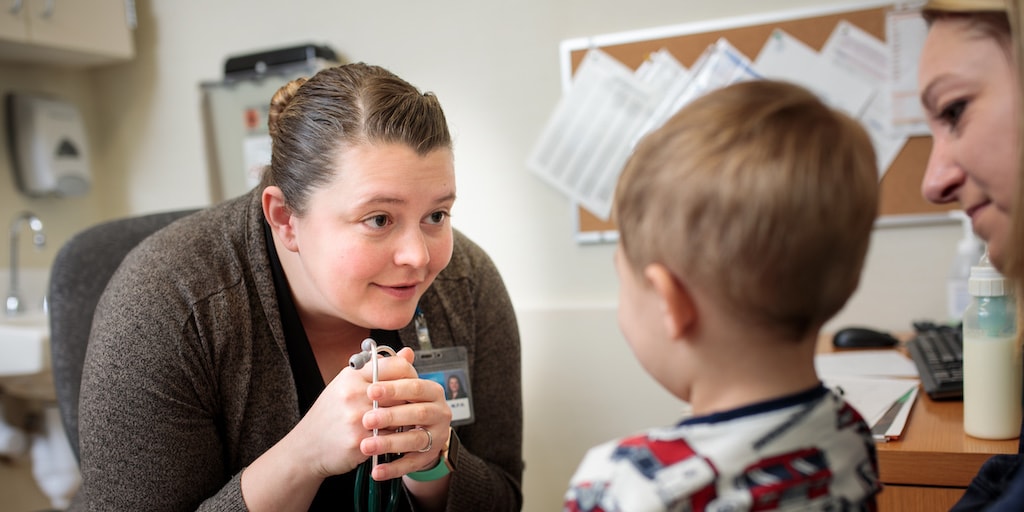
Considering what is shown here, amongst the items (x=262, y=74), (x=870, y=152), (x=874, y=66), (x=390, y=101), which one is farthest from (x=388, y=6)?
(x=870, y=152)

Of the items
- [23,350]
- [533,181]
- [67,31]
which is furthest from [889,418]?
[67,31]

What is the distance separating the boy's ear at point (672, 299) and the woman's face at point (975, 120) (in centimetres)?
27

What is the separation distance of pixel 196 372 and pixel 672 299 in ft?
2.40

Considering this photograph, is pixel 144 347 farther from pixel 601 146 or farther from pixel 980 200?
pixel 601 146

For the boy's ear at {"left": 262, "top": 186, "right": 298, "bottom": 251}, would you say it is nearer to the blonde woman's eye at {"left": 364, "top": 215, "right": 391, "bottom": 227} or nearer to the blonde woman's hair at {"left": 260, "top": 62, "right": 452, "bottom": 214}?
the blonde woman's hair at {"left": 260, "top": 62, "right": 452, "bottom": 214}

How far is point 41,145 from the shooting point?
2.86 m

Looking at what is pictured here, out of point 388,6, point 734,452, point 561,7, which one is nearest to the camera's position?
point 734,452

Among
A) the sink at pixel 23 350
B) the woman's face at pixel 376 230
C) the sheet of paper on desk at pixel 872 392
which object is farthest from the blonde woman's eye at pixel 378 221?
the sink at pixel 23 350

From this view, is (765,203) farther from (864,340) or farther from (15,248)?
(15,248)

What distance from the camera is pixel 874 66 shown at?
2.17 metres

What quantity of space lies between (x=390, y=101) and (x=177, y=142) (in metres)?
2.31

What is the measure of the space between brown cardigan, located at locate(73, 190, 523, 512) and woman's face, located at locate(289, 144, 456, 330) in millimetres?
143

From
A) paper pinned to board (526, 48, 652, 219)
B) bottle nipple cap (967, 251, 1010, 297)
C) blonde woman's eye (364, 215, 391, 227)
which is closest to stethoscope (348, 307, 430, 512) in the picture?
blonde woman's eye (364, 215, 391, 227)

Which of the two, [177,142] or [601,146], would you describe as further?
[177,142]
